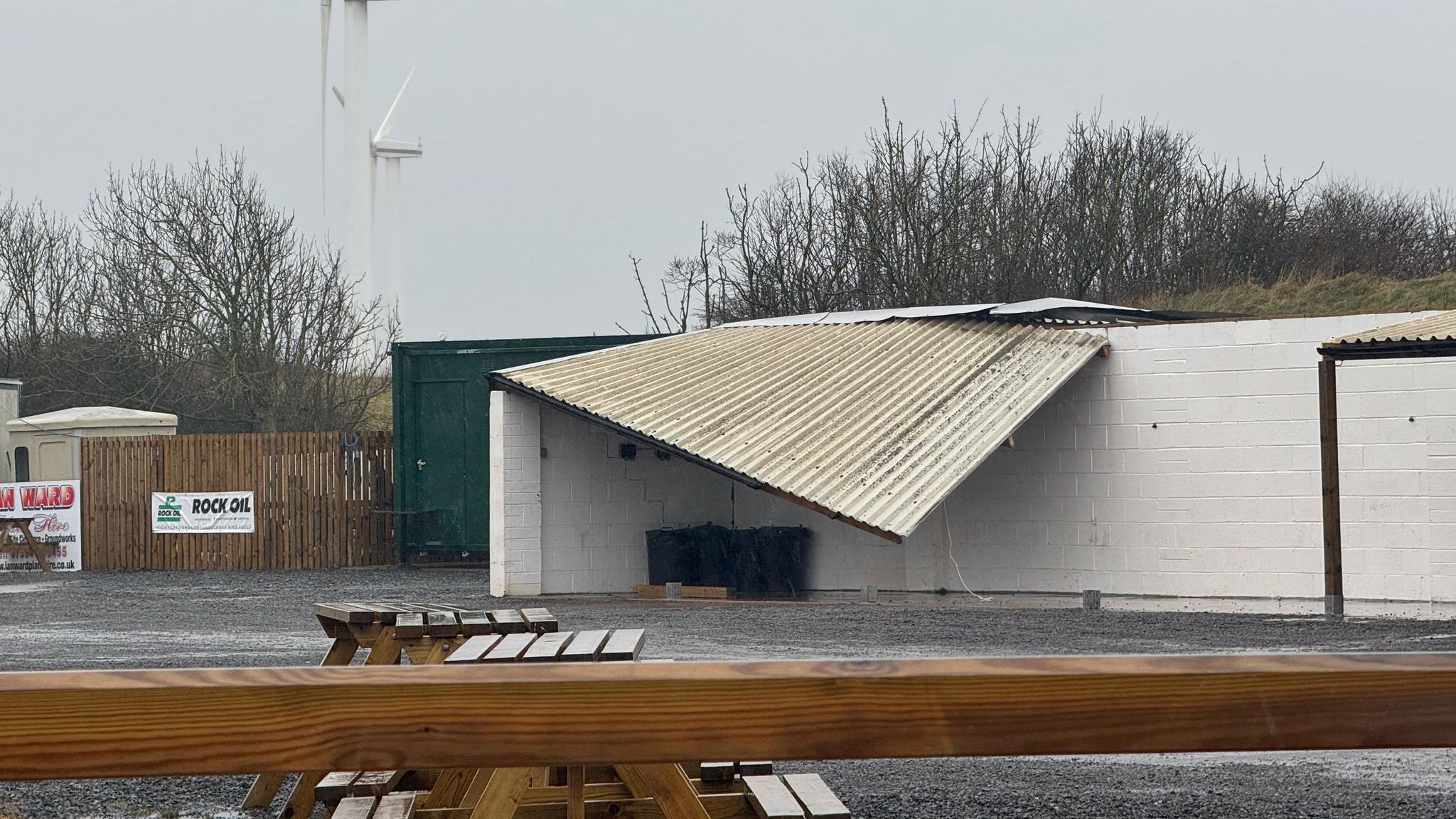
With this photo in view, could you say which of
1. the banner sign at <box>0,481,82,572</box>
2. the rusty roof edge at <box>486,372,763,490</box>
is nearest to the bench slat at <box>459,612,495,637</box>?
the rusty roof edge at <box>486,372,763,490</box>

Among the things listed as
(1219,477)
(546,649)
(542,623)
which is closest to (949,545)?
(1219,477)

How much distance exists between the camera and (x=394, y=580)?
20.5m

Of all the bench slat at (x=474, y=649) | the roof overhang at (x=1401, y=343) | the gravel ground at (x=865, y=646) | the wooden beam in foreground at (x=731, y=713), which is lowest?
the gravel ground at (x=865, y=646)

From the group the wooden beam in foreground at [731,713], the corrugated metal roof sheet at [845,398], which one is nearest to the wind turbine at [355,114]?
the corrugated metal roof sheet at [845,398]

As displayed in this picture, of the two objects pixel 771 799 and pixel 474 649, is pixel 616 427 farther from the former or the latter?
pixel 771 799

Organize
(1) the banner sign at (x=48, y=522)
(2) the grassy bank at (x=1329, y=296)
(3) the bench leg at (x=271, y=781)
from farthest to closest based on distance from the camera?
1. (2) the grassy bank at (x=1329, y=296)
2. (1) the banner sign at (x=48, y=522)
3. (3) the bench leg at (x=271, y=781)

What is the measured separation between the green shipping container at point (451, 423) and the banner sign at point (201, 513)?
2.63 meters

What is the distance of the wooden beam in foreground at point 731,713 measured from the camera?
81.6 inches

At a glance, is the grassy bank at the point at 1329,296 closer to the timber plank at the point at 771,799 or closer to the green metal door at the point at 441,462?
the green metal door at the point at 441,462

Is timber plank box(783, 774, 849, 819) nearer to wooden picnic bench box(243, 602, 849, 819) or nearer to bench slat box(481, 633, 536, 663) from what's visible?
wooden picnic bench box(243, 602, 849, 819)

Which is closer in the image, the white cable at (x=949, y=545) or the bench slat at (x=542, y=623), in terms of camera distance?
the bench slat at (x=542, y=623)

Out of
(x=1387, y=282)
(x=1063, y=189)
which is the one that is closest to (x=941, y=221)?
(x=1063, y=189)

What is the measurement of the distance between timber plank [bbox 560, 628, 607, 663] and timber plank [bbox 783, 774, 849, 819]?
2.40 ft

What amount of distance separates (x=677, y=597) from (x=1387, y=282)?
22.0 meters
